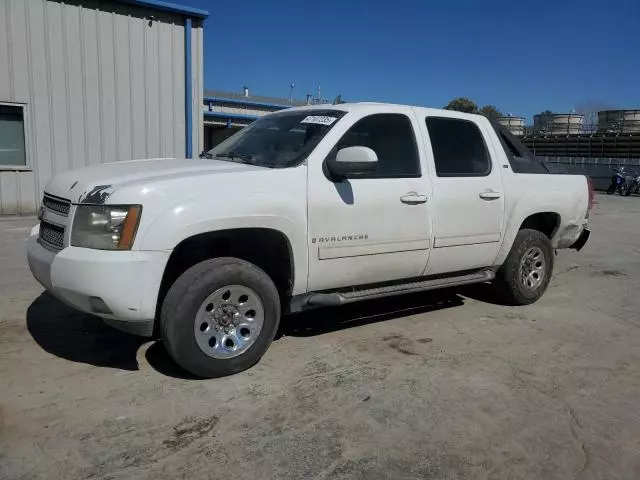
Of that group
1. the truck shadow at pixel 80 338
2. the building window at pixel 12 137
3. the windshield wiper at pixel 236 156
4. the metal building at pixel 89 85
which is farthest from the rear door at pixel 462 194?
the building window at pixel 12 137

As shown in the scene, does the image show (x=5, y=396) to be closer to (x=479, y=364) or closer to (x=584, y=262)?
(x=479, y=364)

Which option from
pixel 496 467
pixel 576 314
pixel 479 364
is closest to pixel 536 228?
pixel 576 314

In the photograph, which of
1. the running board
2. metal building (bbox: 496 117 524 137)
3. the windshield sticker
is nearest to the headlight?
the running board

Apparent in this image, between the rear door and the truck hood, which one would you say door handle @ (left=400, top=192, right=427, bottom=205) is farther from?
the truck hood

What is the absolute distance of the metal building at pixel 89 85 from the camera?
36.0 ft

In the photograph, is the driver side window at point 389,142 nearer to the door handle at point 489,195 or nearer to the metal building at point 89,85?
the door handle at point 489,195

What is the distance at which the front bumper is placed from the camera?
11.3 feet

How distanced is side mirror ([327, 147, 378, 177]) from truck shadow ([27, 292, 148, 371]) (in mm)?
2074

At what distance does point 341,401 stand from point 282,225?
1261 mm

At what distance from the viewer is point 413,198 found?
4707mm

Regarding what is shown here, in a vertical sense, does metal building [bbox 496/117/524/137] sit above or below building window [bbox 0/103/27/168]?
above

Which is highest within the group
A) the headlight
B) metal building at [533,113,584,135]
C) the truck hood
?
metal building at [533,113,584,135]

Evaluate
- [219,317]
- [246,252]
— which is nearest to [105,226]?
[219,317]

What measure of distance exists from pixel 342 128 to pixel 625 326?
3431 mm
